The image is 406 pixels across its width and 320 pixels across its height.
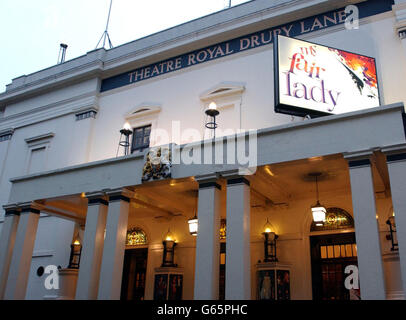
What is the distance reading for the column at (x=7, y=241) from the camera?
1303 cm

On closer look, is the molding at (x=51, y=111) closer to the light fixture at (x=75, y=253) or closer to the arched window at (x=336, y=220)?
the light fixture at (x=75, y=253)

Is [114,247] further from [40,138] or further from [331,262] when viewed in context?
[40,138]

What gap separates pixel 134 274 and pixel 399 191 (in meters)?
10.0

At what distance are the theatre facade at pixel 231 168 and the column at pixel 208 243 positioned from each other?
32 millimetres

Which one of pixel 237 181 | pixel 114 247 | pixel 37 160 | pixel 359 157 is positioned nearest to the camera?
pixel 359 157

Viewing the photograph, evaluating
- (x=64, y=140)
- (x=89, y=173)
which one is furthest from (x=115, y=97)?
(x=89, y=173)

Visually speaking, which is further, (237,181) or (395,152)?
(237,181)

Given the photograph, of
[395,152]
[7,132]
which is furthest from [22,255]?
[395,152]

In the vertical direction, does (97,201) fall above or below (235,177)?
below

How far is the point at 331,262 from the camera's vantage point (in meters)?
11.9

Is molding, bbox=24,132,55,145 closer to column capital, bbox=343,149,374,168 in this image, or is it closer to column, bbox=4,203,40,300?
column, bbox=4,203,40,300
